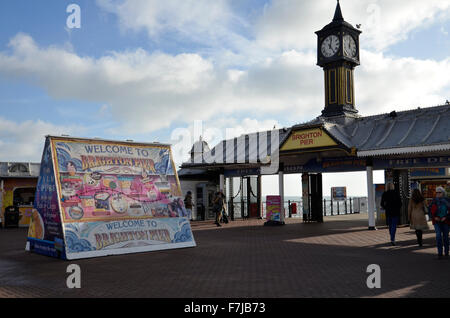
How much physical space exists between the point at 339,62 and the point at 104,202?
52.2 feet

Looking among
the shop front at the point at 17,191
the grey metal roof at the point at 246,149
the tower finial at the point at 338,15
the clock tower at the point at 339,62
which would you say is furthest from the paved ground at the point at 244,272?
the tower finial at the point at 338,15

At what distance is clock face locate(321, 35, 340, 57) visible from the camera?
22953mm

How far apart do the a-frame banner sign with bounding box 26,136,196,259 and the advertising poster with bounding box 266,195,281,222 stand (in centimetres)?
896

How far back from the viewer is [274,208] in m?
A: 21.0

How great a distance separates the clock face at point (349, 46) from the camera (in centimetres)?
2294

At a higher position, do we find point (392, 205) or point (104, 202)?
point (104, 202)

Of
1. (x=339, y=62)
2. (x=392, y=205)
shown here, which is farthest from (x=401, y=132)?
(x=339, y=62)

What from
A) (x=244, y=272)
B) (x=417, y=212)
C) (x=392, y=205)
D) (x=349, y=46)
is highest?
(x=349, y=46)

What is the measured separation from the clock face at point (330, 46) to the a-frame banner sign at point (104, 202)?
542 inches

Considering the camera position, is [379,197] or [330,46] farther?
[330,46]

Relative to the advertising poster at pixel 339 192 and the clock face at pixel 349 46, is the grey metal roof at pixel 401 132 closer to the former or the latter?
the clock face at pixel 349 46

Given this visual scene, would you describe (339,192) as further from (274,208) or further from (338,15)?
(338,15)
